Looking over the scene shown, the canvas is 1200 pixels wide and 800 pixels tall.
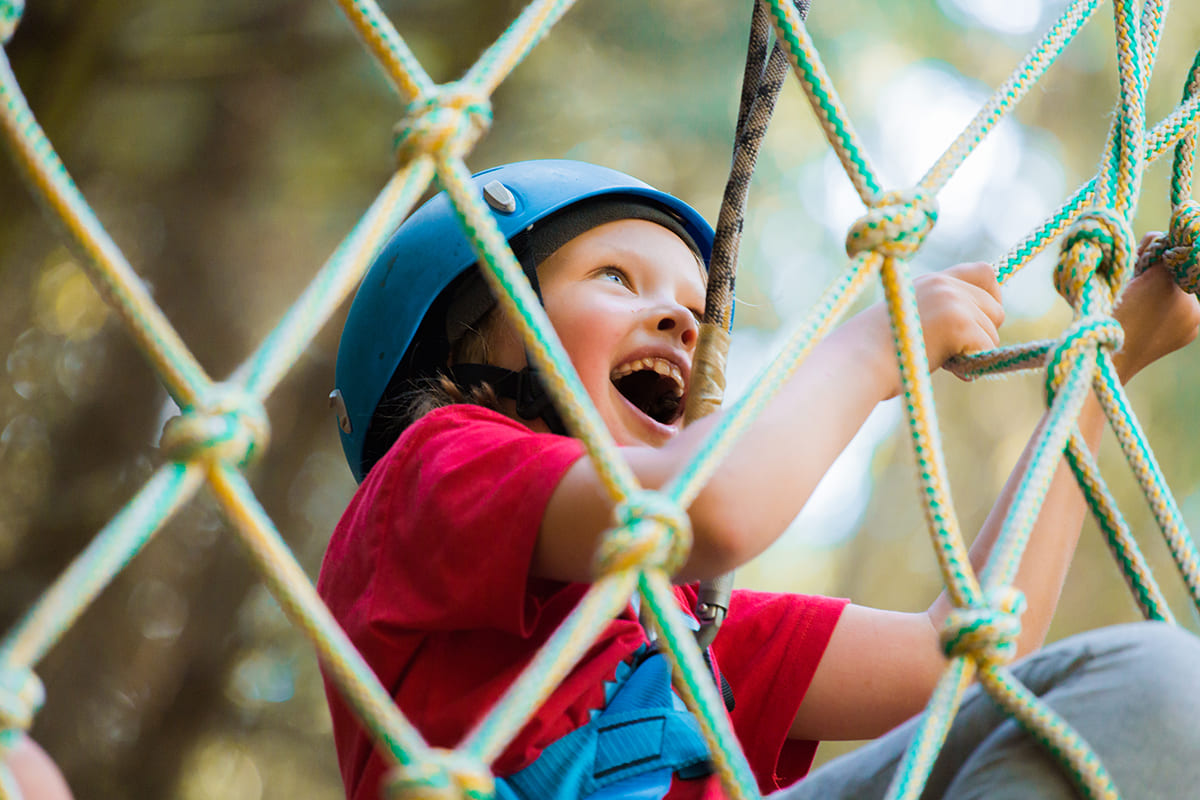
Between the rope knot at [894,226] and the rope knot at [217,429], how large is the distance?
370mm

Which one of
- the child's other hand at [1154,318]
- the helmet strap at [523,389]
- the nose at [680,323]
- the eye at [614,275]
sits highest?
the eye at [614,275]

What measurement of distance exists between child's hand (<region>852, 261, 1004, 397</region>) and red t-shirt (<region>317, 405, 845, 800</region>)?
220mm

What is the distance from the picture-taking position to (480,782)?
507 mm

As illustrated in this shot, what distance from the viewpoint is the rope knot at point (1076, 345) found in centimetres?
75

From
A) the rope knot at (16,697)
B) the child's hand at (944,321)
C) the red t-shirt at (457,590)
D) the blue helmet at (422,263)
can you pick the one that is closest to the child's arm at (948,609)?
the child's hand at (944,321)

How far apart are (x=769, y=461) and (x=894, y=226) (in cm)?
16

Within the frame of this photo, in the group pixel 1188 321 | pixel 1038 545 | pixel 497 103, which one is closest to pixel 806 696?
pixel 1038 545

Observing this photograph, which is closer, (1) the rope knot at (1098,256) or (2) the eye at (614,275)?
(1) the rope knot at (1098,256)

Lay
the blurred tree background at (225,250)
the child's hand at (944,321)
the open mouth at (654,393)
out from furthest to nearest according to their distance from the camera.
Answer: the blurred tree background at (225,250)
the open mouth at (654,393)
the child's hand at (944,321)

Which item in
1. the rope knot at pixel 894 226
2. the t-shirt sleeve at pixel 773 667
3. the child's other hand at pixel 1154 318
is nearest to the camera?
the rope knot at pixel 894 226

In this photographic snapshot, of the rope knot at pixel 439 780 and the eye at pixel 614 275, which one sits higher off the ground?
the eye at pixel 614 275

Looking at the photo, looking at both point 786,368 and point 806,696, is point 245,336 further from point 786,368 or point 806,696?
point 786,368

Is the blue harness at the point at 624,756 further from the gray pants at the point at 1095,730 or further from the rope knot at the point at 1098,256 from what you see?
the rope knot at the point at 1098,256

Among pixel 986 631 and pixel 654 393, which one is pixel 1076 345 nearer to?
pixel 986 631
